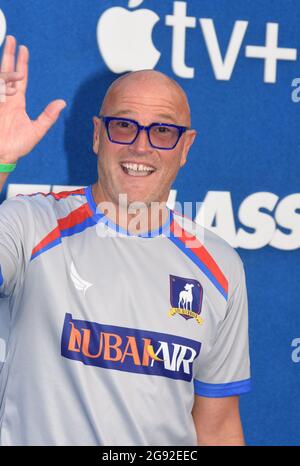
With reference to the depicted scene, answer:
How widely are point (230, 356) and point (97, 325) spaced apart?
1.35 ft

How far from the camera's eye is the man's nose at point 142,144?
6.02ft

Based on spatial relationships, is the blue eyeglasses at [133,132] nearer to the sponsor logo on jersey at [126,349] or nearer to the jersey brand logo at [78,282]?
the jersey brand logo at [78,282]

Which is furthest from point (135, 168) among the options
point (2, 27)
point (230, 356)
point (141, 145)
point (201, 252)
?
point (2, 27)

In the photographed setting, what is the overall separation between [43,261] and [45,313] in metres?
0.12

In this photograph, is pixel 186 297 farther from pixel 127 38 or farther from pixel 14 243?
pixel 127 38

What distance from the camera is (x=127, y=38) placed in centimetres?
225

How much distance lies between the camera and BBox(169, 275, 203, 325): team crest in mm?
1829

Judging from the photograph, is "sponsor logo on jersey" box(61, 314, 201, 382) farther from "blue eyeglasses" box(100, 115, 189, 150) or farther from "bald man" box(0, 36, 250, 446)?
"blue eyeglasses" box(100, 115, 189, 150)

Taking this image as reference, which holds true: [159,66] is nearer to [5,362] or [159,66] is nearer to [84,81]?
[84,81]

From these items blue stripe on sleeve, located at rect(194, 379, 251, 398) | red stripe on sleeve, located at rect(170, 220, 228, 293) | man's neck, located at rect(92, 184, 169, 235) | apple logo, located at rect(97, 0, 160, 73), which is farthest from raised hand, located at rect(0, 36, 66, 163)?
blue stripe on sleeve, located at rect(194, 379, 251, 398)

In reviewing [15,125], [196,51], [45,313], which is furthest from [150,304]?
[196,51]

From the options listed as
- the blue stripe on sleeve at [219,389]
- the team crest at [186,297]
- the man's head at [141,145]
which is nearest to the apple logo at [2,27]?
the man's head at [141,145]

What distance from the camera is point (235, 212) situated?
2357 mm

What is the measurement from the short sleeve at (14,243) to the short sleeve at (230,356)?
0.53 m
